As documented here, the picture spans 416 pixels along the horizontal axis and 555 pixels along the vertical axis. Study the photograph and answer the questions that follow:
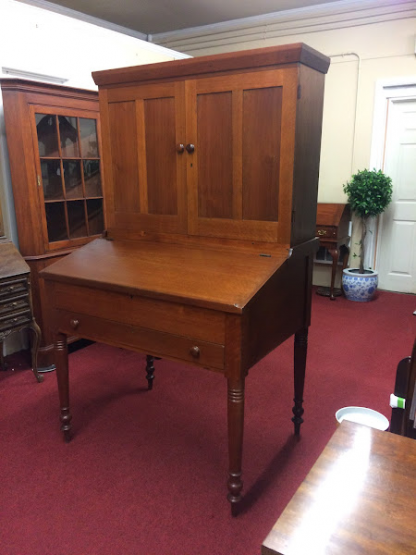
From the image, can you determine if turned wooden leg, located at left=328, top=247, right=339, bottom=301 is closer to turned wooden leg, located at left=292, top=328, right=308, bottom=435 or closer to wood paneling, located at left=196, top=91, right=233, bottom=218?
turned wooden leg, located at left=292, top=328, right=308, bottom=435

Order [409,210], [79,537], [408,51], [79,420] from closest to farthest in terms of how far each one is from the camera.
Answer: [79,537] < [79,420] < [408,51] < [409,210]

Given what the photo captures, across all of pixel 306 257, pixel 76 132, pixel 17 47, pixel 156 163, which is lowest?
pixel 306 257

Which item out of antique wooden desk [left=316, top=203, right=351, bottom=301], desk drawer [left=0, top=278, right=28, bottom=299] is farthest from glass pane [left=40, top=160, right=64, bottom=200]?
antique wooden desk [left=316, top=203, right=351, bottom=301]

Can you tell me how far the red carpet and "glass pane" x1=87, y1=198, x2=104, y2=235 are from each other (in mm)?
951

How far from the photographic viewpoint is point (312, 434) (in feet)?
7.70

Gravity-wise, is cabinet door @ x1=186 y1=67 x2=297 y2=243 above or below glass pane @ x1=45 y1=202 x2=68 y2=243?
above

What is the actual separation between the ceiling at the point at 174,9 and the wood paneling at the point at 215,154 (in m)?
3.43

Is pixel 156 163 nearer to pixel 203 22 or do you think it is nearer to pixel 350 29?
pixel 350 29

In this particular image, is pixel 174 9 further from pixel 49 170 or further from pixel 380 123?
pixel 49 170

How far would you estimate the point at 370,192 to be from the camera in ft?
14.7

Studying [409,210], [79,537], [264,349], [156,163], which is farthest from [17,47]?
[409,210]

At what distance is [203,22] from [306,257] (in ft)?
14.5

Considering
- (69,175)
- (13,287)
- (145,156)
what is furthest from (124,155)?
(69,175)

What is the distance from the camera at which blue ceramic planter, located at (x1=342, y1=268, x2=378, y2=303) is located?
460 centimetres
